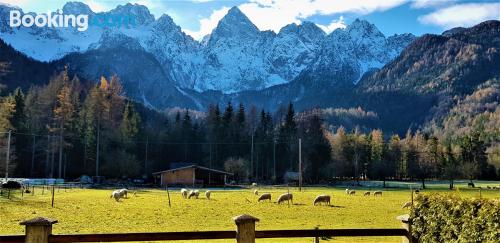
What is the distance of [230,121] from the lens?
4596 inches

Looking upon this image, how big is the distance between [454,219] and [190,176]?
79923 mm

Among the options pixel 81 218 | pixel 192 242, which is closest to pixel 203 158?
pixel 81 218

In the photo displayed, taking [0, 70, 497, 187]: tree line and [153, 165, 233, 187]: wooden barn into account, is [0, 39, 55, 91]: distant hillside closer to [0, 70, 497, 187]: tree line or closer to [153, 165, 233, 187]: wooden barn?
[0, 70, 497, 187]: tree line

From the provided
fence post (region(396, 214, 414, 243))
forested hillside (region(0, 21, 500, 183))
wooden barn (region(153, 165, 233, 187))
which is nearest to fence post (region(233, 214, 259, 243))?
fence post (region(396, 214, 414, 243))

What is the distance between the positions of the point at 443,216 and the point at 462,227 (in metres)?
0.59

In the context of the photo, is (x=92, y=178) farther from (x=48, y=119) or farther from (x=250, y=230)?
(x=250, y=230)

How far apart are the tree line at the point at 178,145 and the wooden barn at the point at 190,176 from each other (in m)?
7.59

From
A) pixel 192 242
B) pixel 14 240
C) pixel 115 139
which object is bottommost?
pixel 192 242

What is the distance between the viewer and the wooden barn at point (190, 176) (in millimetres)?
89625

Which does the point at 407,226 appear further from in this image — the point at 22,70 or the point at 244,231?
the point at 22,70

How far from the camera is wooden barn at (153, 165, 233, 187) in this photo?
89.6 meters

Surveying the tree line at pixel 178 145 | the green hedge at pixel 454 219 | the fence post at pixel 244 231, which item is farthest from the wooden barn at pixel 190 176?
the fence post at pixel 244 231

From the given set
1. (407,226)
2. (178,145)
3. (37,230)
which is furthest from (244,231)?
(178,145)

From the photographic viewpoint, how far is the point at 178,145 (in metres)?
114
